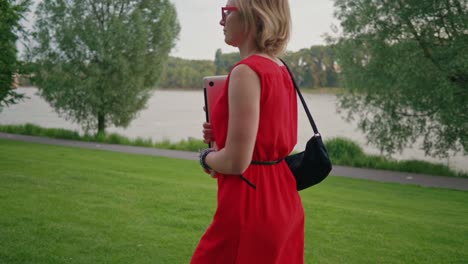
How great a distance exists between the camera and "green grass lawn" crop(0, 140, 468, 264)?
19.5ft

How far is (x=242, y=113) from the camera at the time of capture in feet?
6.69

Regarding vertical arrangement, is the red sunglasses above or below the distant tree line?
below

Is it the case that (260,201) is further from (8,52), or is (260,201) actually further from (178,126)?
(178,126)

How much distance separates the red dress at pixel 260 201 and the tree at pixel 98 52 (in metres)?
23.8

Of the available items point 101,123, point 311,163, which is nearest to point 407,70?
point 311,163

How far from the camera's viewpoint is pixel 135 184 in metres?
10.3

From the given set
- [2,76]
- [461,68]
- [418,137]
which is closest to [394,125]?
[418,137]

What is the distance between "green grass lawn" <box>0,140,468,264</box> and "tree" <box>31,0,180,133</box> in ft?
46.7

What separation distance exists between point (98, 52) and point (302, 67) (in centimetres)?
1087

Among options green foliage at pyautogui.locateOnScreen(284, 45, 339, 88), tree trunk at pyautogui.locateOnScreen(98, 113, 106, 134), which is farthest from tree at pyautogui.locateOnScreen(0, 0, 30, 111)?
green foliage at pyautogui.locateOnScreen(284, 45, 339, 88)

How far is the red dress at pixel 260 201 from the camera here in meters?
2.19

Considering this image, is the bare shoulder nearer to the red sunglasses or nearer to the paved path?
the red sunglasses

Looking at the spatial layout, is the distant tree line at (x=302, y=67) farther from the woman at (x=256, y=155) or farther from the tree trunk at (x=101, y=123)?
the woman at (x=256, y=155)

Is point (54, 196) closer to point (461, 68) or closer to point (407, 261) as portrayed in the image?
point (407, 261)
